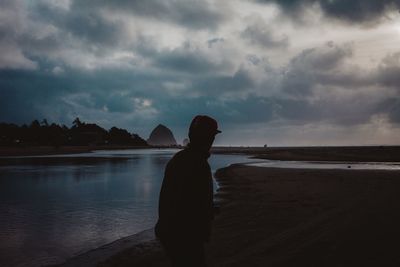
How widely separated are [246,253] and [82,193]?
1655cm

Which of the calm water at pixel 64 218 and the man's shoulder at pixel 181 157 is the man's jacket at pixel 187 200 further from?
the calm water at pixel 64 218

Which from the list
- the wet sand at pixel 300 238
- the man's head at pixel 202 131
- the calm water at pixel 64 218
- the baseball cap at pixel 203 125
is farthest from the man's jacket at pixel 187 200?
the calm water at pixel 64 218

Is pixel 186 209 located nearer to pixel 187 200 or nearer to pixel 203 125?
pixel 187 200

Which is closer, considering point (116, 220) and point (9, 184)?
point (116, 220)

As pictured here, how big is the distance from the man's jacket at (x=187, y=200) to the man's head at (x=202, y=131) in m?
0.19

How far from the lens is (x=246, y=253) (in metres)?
8.14

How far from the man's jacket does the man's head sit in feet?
0.62

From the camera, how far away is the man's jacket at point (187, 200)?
12.1 feet

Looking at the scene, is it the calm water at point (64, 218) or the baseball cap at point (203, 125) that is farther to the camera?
the calm water at point (64, 218)

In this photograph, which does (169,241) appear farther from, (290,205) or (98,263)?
(290,205)

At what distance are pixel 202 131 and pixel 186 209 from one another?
85cm

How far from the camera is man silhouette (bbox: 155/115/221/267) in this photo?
12.1 feet

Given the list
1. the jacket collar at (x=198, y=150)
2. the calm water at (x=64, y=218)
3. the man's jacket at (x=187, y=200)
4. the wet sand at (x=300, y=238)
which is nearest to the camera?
the man's jacket at (x=187, y=200)

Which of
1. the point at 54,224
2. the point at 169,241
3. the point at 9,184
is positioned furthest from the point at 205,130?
the point at 9,184
